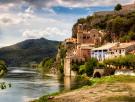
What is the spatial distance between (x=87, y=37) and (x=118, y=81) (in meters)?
89.1

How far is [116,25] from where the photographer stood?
164750mm

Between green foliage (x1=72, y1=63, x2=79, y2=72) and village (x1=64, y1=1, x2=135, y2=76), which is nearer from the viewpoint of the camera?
village (x1=64, y1=1, x2=135, y2=76)

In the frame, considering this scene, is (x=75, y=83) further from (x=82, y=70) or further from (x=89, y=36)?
(x=89, y=36)

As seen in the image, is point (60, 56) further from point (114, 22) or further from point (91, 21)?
point (114, 22)

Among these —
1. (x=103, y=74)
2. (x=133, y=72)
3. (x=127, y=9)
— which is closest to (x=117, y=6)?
(x=127, y=9)

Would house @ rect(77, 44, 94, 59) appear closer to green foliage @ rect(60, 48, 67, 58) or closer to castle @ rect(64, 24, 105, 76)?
castle @ rect(64, 24, 105, 76)

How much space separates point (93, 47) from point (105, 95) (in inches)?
3583

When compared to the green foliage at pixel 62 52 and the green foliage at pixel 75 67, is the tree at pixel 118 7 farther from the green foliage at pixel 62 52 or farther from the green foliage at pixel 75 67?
the green foliage at pixel 75 67

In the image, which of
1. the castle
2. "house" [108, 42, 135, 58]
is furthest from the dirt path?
the castle

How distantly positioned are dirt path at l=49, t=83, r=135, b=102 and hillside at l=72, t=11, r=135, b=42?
6710cm

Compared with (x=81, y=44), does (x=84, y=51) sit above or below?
below

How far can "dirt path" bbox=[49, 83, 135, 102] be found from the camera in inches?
2717

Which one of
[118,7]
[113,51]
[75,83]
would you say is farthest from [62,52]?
[75,83]

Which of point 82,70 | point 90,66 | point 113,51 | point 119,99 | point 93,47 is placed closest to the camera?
point 119,99
